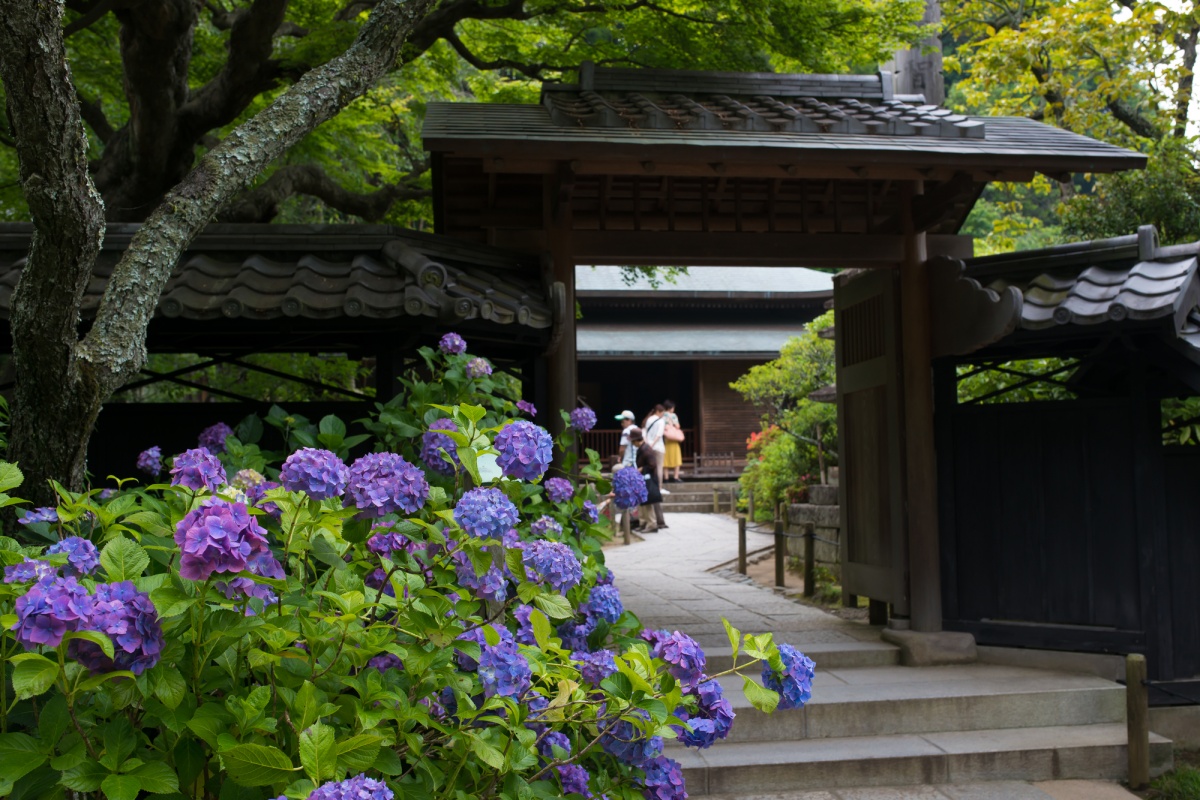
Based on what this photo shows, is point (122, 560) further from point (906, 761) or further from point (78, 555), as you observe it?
point (906, 761)

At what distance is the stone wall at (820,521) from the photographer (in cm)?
1156

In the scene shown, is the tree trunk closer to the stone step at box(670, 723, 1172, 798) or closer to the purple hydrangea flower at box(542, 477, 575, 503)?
the purple hydrangea flower at box(542, 477, 575, 503)

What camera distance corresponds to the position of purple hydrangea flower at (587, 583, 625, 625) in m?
3.18

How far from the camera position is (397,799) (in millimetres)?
2236

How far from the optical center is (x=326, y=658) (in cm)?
229

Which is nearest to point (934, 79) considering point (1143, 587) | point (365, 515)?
point (1143, 587)

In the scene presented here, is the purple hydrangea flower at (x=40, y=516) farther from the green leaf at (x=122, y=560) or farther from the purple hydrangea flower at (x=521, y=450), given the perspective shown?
the purple hydrangea flower at (x=521, y=450)

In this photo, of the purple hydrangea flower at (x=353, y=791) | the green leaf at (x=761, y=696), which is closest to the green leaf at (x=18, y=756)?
the purple hydrangea flower at (x=353, y=791)

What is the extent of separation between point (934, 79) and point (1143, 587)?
529 cm

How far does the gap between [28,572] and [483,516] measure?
0.88 m

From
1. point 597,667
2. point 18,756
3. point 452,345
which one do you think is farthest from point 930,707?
point 18,756

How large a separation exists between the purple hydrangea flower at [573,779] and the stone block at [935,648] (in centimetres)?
510

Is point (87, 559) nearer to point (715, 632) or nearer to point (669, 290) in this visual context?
point (715, 632)

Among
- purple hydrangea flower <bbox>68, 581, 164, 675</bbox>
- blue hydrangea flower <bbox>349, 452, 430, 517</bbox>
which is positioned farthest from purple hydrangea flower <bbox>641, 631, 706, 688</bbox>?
purple hydrangea flower <bbox>68, 581, 164, 675</bbox>
